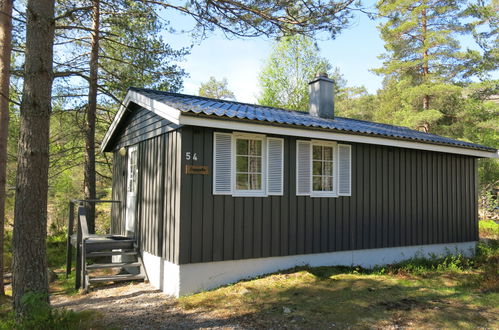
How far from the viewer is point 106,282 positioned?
25.2ft

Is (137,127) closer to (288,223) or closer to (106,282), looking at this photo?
(106,282)

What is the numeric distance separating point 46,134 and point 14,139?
10.8 m

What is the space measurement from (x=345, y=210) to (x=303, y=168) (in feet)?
4.44

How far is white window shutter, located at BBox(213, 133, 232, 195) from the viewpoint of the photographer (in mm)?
6301

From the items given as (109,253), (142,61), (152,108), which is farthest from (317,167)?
(142,61)

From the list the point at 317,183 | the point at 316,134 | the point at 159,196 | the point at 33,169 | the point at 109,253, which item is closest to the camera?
the point at 33,169

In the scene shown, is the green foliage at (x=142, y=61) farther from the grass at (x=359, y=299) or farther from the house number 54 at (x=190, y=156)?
the grass at (x=359, y=299)

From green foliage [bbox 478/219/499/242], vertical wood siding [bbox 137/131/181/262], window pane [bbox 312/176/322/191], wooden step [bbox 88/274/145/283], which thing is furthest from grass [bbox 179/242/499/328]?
green foliage [bbox 478/219/499/242]

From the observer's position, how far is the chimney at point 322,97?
9.02 meters

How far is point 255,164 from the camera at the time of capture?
6.75 metres

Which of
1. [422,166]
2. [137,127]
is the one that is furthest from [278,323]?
[422,166]

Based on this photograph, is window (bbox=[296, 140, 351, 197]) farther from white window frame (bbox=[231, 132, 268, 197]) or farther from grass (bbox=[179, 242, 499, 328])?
grass (bbox=[179, 242, 499, 328])

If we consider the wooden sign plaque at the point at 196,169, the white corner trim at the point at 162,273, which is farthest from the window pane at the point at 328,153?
the white corner trim at the point at 162,273

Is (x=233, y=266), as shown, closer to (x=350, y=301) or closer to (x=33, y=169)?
(x=350, y=301)
